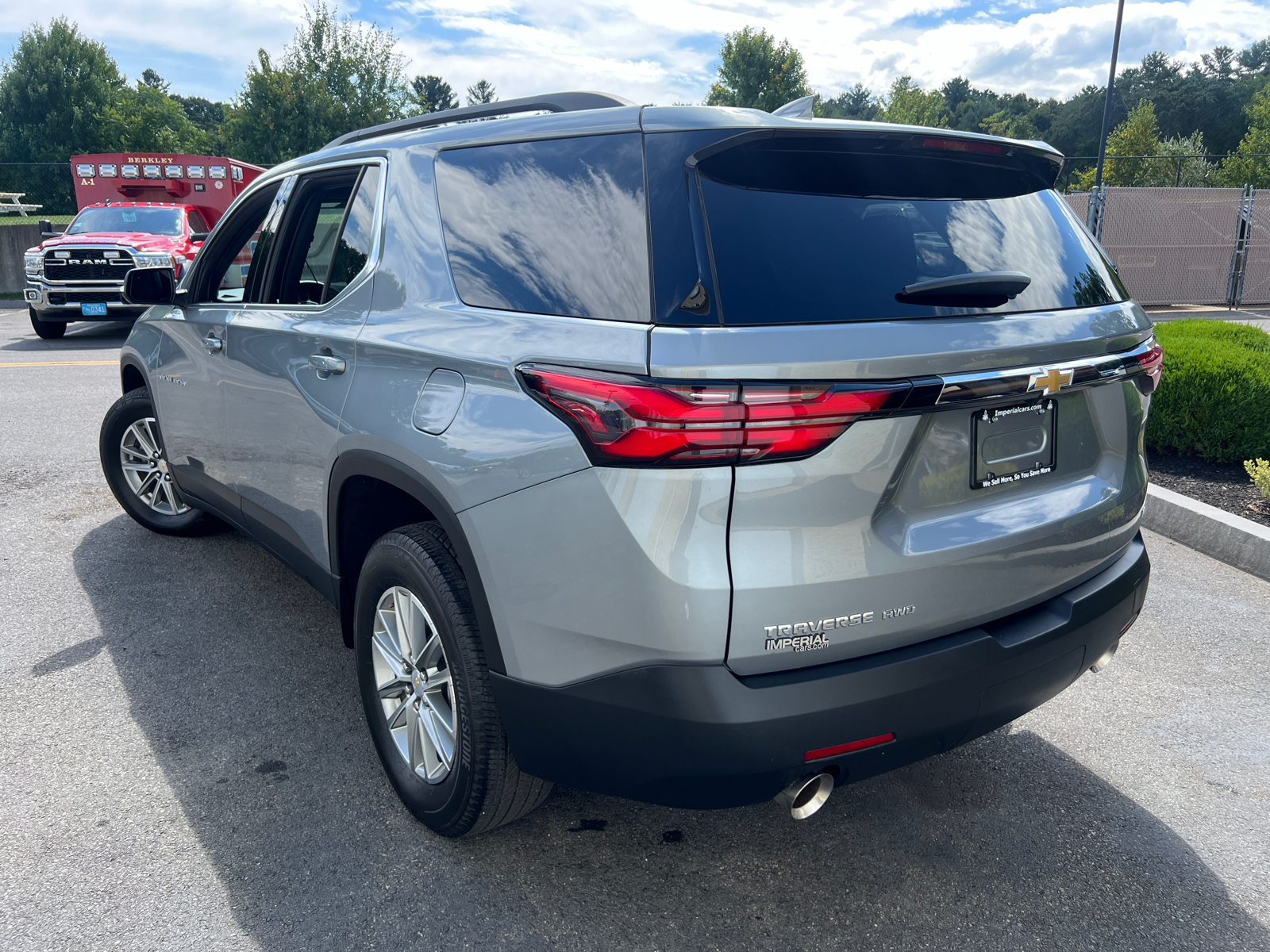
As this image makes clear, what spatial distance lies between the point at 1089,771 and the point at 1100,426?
48.5 inches

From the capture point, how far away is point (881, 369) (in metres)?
1.90

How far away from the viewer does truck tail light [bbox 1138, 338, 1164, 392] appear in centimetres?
254

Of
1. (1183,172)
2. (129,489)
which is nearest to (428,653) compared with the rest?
(129,489)

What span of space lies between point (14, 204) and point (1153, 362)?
103ft

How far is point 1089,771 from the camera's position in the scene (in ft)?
9.96

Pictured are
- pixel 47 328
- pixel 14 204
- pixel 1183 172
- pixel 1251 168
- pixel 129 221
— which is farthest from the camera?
pixel 1251 168

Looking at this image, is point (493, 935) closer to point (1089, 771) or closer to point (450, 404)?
point (450, 404)

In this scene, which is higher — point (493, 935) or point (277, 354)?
point (277, 354)

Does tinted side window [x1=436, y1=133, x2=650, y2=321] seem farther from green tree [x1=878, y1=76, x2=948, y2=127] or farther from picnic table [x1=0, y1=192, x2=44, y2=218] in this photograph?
green tree [x1=878, y1=76, x2=948, y2=127]

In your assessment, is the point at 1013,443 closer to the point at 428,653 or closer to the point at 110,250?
the point at 428,653

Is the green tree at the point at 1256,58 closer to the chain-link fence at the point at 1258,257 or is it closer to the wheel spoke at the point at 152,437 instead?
the chain-link fence at the point at 1258,257

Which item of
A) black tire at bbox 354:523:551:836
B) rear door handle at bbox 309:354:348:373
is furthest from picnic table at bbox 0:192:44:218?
black tire at bbox 354:523:551:836

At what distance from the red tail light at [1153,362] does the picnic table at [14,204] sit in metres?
30.3

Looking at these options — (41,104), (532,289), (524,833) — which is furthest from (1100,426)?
(41,104)
